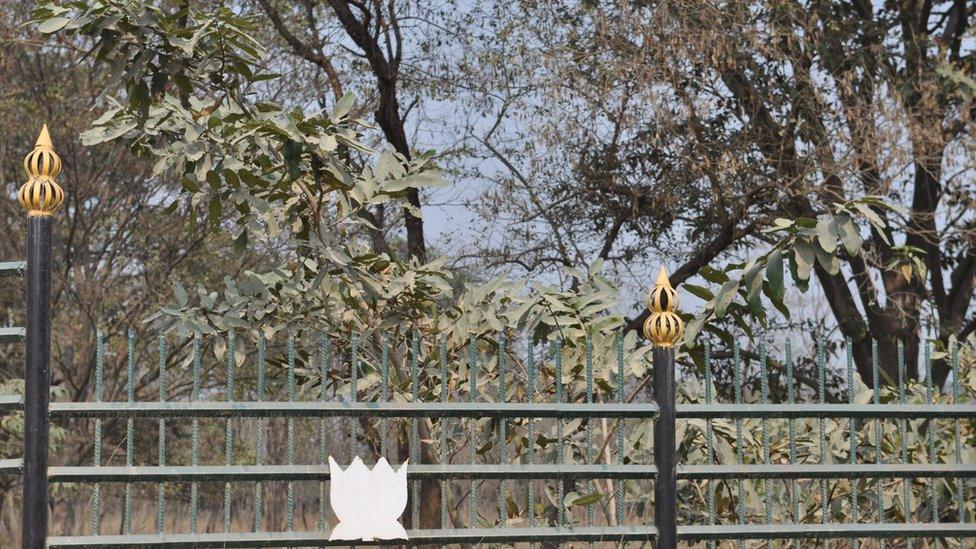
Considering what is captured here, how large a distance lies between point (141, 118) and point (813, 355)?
30.6 feet

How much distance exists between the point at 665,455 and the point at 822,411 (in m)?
0.62

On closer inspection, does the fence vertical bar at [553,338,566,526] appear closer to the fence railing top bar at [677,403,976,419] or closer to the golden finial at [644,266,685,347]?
the golden finial at [644,266,685,347]

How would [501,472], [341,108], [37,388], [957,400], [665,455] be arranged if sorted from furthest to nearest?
[957,400]
[341,108]
[665,455]
[501,472]
[37,388]

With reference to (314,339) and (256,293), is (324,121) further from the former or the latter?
(314,339)

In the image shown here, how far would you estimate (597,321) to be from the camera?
18.5 feet

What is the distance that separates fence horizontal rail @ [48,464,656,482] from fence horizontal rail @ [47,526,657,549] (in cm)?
18

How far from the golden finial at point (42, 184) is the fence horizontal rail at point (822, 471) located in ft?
7.54

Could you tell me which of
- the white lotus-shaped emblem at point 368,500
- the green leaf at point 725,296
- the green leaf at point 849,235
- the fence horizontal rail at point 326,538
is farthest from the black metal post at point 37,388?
the green leaf at point 849,235

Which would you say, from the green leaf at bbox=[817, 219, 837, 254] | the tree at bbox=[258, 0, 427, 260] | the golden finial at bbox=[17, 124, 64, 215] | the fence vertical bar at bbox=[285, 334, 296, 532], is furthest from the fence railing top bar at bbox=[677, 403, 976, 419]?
the tree at bbox=[258, 0, 427, 260]

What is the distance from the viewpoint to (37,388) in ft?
12.4

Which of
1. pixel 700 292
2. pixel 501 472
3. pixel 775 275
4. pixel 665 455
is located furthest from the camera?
pixel 700 292

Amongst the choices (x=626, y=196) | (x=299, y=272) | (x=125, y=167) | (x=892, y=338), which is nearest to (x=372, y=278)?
(x=299, y=272)

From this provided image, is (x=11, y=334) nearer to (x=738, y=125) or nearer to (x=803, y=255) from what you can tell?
(x=803, y=255)

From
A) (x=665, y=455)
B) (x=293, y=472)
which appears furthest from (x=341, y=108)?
(x=665, y=455)
